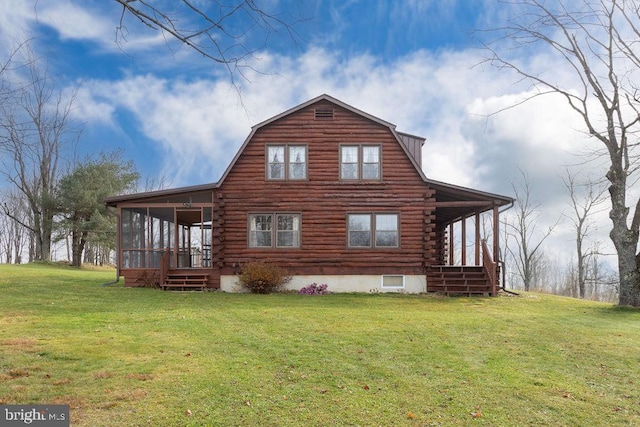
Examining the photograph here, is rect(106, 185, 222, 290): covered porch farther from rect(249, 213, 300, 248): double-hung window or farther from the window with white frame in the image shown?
the window with white frame

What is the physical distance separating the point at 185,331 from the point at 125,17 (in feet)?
19.7

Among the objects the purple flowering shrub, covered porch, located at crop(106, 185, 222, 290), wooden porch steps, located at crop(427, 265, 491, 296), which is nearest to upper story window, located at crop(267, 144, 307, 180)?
covered porch, located at crop(106, 185, 222, 290)

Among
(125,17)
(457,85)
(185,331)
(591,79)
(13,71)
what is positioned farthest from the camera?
(591,79)

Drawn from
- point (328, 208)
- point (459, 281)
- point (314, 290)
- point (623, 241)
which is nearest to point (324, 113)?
point (328, 208)

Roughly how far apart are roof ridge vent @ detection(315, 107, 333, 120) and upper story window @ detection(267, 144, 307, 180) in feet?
4.48

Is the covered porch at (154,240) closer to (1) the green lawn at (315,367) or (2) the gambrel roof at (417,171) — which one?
(2) the gambrel roof at (417,171)

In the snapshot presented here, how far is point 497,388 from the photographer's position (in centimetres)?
554

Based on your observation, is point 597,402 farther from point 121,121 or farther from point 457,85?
point 121,121

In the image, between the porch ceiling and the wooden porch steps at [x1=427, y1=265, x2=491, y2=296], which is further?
the porch ceiling

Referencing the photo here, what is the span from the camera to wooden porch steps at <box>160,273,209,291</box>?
17308mm

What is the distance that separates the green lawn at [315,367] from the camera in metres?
4.71

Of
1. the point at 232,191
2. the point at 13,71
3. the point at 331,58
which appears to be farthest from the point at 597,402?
the point at 232,191

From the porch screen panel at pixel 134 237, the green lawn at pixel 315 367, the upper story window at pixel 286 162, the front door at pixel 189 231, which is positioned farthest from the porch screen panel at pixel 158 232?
the green lawn at pixel 315 367

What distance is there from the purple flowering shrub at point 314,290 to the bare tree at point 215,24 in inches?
517
